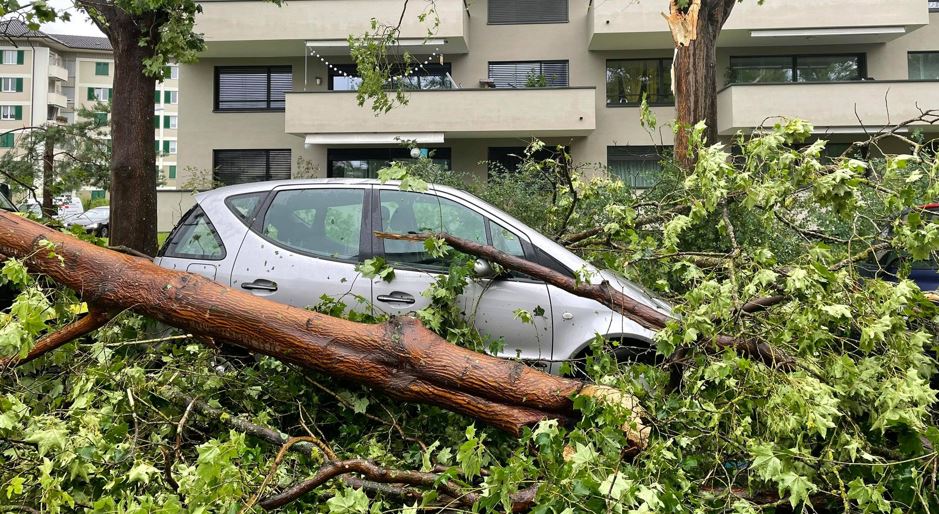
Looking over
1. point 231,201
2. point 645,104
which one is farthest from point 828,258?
point 231,201

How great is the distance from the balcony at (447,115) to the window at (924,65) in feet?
30.6

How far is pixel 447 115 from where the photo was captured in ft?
58.6

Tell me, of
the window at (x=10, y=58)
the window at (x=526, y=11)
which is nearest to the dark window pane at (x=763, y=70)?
the window at (x=526, y=11)

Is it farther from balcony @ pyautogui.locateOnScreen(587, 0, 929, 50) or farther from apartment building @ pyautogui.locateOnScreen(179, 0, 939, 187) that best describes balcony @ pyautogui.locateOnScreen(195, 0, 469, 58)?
balcony @ pyautogui.locateOnScreen(587, 0, 929, 50)

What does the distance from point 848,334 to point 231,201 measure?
4121 mm

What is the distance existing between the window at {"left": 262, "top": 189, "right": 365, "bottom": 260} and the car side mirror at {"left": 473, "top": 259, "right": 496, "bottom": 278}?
0.99 metres

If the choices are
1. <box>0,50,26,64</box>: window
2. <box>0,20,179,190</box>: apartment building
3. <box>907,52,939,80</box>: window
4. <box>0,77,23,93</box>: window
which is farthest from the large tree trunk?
<box>0,77,23,93</box>: window

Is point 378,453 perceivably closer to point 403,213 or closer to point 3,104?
point 403,213

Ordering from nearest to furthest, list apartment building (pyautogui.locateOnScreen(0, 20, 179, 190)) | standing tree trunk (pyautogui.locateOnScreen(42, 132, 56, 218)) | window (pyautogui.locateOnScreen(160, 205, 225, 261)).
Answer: window (pyautogui.locateOnScreen(160, 205, 225, 261)), standing tree trunk (pyautogui.locateOnScreen(42, 132, 56, 218)), apartment building (pyautogui.locateOnScreen(0, 20, 179, 190))

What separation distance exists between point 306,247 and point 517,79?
15927mm

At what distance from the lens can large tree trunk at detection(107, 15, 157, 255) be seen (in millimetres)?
7984

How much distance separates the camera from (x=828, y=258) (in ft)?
10.2

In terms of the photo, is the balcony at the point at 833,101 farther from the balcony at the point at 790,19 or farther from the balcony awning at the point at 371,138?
the balcony awning at the point at 371,138

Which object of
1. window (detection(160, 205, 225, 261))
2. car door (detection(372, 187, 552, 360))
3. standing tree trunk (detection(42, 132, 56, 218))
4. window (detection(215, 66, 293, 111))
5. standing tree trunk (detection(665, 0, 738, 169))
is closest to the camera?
car door (detection(372, 187, 552, 360))
